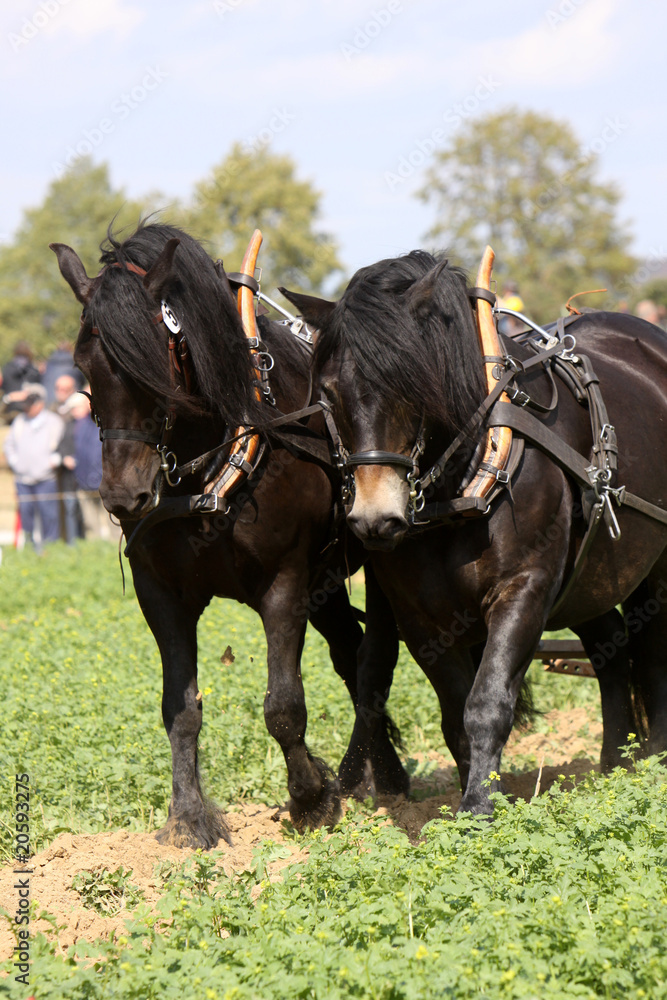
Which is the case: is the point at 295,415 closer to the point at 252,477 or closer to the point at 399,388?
the point at 252,477

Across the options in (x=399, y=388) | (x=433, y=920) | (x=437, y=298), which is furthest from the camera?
(x=437, y=298)

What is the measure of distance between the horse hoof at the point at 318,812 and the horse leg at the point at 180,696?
32 centimetres

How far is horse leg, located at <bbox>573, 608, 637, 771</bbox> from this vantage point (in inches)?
200

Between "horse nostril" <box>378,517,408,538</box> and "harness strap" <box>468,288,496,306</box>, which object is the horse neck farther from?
"horse nostril" <box>378,517,408,538</box>

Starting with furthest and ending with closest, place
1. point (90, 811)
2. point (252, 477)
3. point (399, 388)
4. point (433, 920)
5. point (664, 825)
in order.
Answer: point (90, 811) → point (252, 477) → point (399, 388) → point (664, 825) → point (433, 920)

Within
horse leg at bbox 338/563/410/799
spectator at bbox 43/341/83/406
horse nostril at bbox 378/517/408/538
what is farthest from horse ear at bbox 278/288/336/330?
spectator at bbox 43/341/83/406

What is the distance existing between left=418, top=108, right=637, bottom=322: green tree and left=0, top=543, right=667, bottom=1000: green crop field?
3198 cm

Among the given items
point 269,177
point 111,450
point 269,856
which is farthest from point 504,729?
point 269,177

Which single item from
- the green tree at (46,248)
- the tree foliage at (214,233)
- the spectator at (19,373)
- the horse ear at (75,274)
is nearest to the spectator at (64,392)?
the spectator at (19,373)

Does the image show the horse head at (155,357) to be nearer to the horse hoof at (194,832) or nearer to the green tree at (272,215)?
the horse hoof at (194,832)

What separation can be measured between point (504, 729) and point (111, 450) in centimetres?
162

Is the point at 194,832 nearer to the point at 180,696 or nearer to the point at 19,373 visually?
the point at 180,696

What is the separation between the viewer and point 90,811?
4.61 meters

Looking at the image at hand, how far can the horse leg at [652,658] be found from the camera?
5074mm
